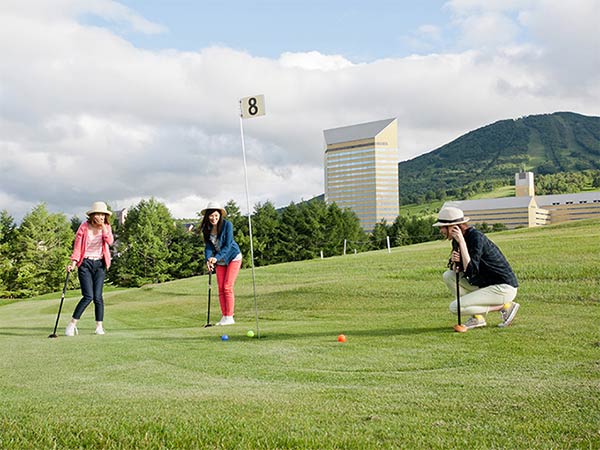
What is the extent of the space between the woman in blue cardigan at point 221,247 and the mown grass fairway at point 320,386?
1171mm

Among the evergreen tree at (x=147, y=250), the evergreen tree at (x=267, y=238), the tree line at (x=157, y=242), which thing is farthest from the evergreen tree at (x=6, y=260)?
the evergreen tree at (x=267, y=238)

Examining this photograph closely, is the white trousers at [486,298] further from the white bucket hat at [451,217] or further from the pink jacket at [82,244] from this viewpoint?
the pink jacket at [82,244]

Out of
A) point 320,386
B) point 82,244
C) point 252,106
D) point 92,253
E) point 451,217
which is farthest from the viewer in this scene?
point 92,253

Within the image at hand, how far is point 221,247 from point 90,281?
9.53 feet

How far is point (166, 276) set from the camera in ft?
232

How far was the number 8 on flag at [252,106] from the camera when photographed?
11.8 meters

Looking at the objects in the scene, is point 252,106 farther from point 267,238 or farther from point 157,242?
point 267,238

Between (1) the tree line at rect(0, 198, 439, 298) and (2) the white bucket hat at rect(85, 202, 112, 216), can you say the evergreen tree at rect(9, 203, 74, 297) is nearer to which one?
(1) the tree line at rect(0, 198, 439, 298)

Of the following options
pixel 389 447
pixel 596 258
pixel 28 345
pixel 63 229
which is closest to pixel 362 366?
pixel 389 447

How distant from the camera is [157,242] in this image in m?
72.5

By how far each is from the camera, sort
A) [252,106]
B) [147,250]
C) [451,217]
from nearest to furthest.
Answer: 1. [451,217]
2. [252,106]
3. [147,250]

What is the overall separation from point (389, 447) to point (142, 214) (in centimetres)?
7587

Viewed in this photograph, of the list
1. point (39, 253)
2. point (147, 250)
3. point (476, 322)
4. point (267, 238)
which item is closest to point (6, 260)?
point (39, 253)

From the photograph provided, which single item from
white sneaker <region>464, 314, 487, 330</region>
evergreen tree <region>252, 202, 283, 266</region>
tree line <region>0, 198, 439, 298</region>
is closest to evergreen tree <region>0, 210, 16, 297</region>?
tree line <region>0, 198, 439, 298</region>
